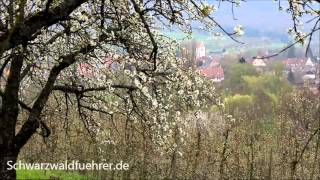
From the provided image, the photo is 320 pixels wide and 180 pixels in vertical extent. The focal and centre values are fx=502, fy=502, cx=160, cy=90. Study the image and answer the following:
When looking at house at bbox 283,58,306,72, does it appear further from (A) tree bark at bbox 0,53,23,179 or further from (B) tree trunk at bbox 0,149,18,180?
(B) tree trunk at bbox 0,149,18,180

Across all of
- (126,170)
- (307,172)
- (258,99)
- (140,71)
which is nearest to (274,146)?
(307,172)

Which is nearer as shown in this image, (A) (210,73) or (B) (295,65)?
(A) (210,73)

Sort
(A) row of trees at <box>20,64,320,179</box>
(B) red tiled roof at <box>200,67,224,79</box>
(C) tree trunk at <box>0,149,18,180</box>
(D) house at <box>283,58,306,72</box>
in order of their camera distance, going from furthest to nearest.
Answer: (D) house at <box>283,58,306,72</box> < (A) row of trees at <box>20,64,320,179</box> < (B) red tiled roof at <box>200,67,224,79</box> < (C) tree trunk at <box>0,149,18,180</box>

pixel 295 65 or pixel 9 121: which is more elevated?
pixel 295 65

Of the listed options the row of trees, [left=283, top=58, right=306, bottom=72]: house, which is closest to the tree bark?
the row of trees

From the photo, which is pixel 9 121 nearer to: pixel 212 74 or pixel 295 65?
pixel 212 74

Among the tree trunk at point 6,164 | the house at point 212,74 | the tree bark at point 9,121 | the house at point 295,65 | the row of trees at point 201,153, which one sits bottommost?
the row of trees at point 201,153

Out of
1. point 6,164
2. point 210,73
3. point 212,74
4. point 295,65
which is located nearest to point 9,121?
point 6,164

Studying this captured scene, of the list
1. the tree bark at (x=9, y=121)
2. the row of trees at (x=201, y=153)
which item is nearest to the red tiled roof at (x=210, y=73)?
the row of trees at (x=201, y=153)

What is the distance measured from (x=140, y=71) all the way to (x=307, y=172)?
12.5m

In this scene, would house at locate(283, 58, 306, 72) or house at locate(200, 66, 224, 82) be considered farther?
house at locate(283, 58, 306, 72)

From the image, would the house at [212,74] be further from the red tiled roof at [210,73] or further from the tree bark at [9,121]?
the tree bark at [9,121]

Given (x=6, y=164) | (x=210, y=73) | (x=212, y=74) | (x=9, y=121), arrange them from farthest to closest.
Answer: (x=210, y=73) → (x=212, y=74) → (x=9, y=121) → (x=6, y=164)

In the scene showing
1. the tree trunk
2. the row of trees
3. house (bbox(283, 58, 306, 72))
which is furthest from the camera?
house (bbox(283, 58, 306, 72))
